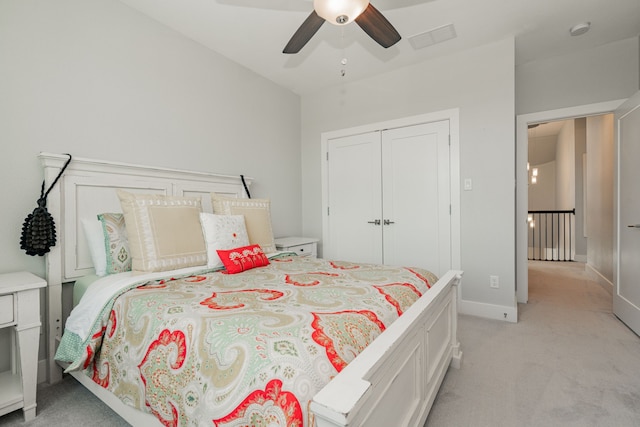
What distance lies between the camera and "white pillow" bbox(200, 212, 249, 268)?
200 cm

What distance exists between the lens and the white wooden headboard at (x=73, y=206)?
6.12 feet

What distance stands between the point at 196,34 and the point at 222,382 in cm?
295

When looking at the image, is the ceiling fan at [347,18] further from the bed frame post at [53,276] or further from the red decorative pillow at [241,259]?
the bed frame post at [53,276]

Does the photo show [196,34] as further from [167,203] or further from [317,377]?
[317,377]

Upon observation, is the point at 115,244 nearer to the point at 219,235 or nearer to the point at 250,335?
the point at 219,235

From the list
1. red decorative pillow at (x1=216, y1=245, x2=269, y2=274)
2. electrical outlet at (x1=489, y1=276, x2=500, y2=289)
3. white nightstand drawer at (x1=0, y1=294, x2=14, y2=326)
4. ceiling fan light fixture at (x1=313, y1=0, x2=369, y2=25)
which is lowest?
electrical outlet at (x1=489, y1=276, x2=500, y2=289)

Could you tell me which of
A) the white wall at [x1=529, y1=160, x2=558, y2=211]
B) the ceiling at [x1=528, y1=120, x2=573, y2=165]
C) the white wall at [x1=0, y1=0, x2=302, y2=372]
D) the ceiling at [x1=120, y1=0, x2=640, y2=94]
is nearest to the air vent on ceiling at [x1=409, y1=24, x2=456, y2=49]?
the ceiling at [x1=120, y1=0, x2=640, y2=94]

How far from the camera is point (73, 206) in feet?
6.40

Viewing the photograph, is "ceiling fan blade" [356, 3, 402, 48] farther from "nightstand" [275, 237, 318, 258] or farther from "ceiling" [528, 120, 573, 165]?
"ceiling" [528, 120, 573, 165]

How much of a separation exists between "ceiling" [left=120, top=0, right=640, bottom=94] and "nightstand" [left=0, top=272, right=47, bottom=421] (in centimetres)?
218

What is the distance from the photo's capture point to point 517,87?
11.0ft

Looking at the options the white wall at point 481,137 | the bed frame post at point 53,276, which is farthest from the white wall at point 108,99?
the white wall at point 481,137

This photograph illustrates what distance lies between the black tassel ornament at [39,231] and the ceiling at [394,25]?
67.8 inches

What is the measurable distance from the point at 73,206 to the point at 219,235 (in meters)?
0.95
